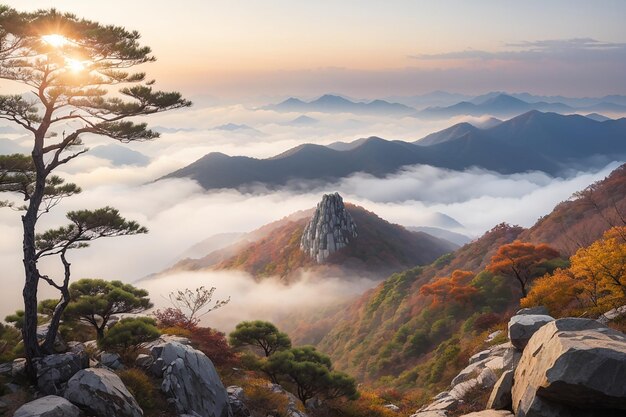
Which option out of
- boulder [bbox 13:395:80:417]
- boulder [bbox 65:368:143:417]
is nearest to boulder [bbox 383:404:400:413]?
boulder [bbox 65:368:143:417]

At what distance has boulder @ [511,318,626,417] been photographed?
47.3 feet

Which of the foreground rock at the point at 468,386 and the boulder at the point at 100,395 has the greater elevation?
the boulder at the point at 100,395

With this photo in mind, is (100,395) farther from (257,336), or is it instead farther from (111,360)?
(257,336)

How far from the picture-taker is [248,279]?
13100 centimetres

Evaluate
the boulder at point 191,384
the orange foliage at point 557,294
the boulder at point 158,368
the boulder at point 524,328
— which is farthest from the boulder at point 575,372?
the orange foliage at point 557,294

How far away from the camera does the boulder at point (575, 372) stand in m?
14.4

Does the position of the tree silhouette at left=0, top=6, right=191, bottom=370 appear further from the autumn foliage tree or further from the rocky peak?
the rocky peak

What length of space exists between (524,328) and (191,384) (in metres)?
16.7

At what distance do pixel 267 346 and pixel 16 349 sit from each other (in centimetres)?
1931

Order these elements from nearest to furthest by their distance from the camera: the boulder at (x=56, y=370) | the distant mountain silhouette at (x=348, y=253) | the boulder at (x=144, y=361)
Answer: the boulder at (x=56, y=370) < the boulder at (x=144, y=361) < the distant mountain silhouette at (x=348, y=253)

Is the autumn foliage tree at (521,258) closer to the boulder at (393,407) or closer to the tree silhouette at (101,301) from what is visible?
the boulder at (393,407)

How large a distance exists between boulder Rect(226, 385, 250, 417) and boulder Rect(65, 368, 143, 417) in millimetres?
5967

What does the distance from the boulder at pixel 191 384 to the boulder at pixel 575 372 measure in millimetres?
13099

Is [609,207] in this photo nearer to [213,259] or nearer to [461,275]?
[461,275]
